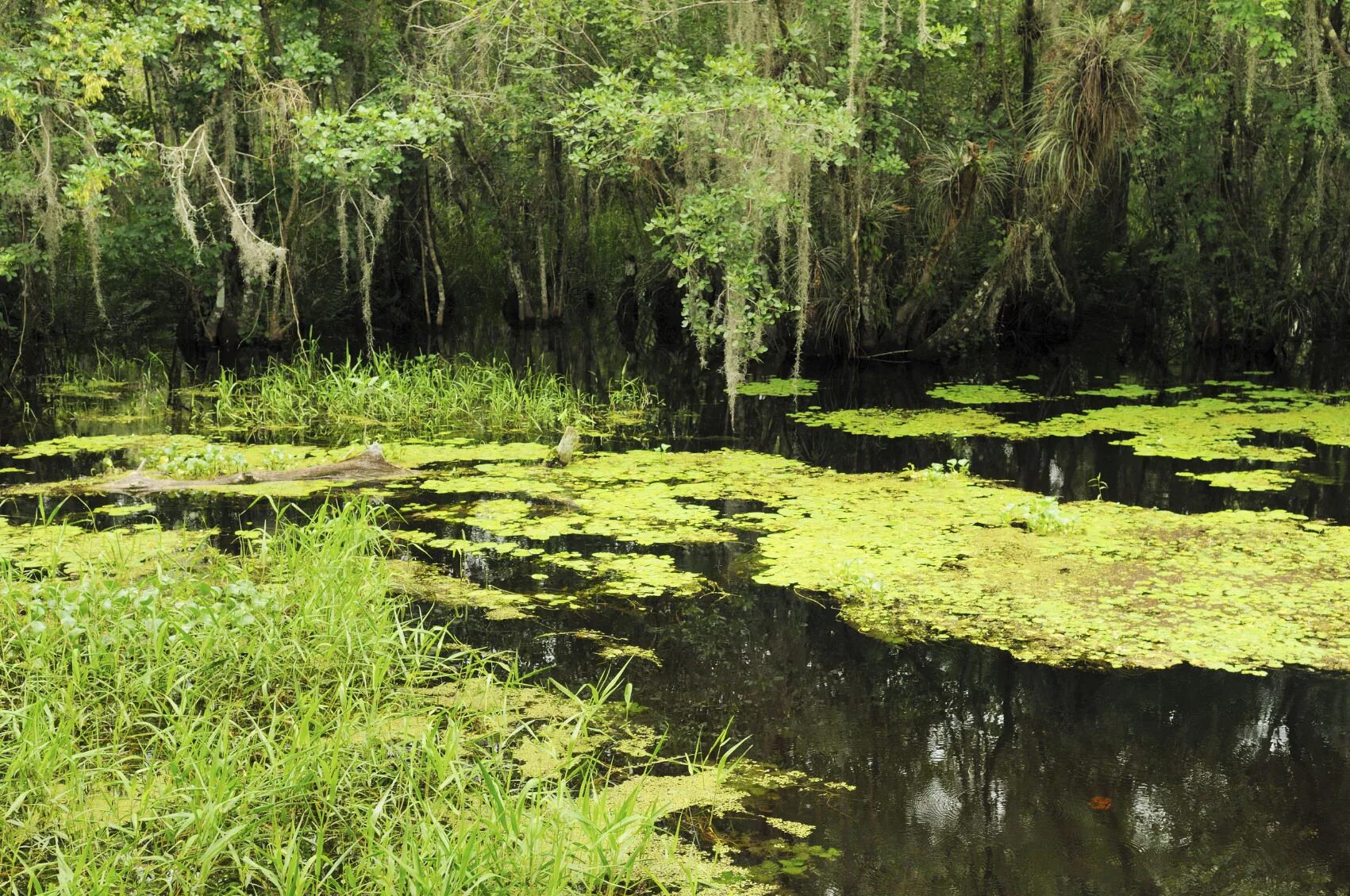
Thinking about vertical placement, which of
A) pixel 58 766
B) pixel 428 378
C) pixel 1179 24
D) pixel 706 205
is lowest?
pixel 58 766

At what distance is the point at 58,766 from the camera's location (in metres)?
3.33

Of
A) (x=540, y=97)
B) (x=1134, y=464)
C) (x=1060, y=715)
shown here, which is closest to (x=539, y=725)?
(x=1060, y=715)

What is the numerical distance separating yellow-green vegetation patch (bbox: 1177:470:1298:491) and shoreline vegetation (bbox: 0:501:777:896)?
4817 millimetres

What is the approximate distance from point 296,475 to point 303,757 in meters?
4.35

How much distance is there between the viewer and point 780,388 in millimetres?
12172

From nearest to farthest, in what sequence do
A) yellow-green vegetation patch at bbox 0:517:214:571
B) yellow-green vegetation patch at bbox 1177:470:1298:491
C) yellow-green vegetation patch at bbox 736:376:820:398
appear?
yellow-green vegetation patch at bbox 0:517:214:571 < yellow-green vegetation patch at bbox 1177:470:1298:491 < yellow-green vegetation patch at bbox 736:376:820:398

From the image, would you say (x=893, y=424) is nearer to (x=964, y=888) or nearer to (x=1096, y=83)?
(x=1096, y=83)

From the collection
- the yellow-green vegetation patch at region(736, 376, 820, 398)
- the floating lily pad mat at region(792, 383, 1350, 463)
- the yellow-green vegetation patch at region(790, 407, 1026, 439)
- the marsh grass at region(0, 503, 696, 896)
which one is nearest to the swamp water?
the floating lily pad mat at region(792, 383, 1350, 463)

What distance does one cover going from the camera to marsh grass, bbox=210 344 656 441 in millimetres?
9562

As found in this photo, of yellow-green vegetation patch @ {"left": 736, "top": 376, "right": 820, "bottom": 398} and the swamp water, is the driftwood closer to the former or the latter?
the swamp water

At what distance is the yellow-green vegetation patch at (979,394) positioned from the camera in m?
11.1

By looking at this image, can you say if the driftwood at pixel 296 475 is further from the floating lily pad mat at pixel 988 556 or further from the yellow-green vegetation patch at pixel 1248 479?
the yellow-green vegetation patch at pixel 1248 479

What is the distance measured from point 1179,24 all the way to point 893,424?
229 inches

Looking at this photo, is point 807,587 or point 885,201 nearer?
point 807,587
